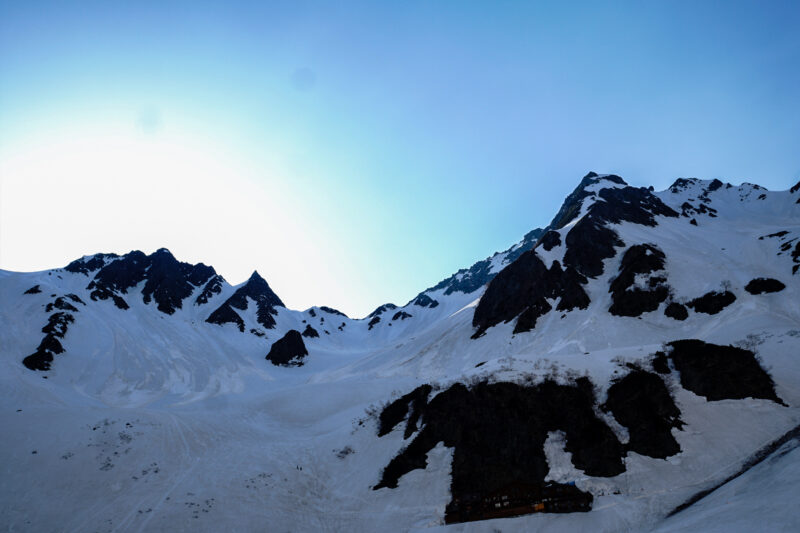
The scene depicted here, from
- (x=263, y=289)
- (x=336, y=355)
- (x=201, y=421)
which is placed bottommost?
(x=201, y=421)

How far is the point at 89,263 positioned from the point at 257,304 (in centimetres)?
4375

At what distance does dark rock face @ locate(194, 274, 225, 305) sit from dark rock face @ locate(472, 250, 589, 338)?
7555 cm

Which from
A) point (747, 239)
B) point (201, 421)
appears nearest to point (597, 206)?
point (747, 239)

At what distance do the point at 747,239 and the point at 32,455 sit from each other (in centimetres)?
9051

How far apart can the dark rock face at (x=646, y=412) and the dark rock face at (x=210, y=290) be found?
100887 mm

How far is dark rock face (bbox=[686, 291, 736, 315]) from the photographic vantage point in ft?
129

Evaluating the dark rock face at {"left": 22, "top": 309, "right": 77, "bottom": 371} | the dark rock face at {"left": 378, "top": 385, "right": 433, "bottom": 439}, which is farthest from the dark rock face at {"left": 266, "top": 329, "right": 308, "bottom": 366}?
the dark rock face at {"left": 378, "top": 385, "right": 433, "bottom": 439}

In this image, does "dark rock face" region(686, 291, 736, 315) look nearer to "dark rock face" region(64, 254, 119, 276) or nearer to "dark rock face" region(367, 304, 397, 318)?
"dark rock face" region(367, 304, 397, 318)

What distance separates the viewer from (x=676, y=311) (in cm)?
4144

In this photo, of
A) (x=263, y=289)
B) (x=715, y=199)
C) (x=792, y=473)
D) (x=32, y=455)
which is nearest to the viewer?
(x=792, y=473)

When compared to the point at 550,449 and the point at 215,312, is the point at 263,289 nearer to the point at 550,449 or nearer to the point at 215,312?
the point at 215,312

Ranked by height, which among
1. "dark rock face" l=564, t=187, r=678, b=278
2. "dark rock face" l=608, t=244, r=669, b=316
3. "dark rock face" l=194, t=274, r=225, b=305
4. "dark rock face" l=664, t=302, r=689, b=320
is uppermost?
"dark rock face" l=194, t=274, r=225, b=305

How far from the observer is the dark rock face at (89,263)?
90.6 metres

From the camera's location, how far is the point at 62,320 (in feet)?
189
